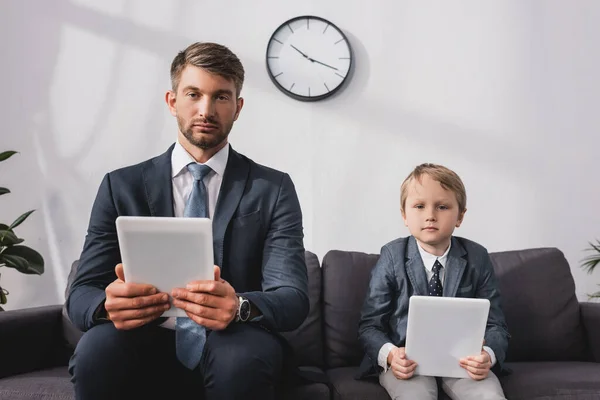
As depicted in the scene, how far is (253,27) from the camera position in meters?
2.90

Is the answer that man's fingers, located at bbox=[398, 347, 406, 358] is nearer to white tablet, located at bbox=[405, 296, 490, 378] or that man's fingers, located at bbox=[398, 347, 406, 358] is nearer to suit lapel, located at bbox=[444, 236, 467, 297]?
white tablet, located at bbox=[405, 296, 490, 378]

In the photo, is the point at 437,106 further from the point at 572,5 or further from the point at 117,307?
the point at 117,307

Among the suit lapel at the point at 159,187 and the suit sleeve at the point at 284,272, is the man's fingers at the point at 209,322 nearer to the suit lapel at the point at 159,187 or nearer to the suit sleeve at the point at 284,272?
the suit sleeve at the point at 284,272

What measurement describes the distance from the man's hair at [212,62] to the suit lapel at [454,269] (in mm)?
859

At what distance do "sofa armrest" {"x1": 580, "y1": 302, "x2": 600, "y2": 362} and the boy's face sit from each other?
664mm

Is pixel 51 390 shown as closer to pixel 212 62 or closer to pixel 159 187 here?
pixel 159 187

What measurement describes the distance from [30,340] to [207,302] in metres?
1.04

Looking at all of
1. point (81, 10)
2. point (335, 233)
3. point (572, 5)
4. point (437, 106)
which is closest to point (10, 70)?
point (81, 10)

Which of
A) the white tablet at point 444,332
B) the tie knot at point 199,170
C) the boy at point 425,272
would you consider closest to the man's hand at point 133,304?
the tie knot at point 199,170

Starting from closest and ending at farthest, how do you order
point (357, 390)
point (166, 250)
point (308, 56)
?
point (166, 250)
point (357, 390)
point (308, 56)

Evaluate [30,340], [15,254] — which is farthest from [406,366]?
[15,254]

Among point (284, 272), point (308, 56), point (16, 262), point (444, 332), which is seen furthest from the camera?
point (308, 56)

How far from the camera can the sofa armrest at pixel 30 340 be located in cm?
192

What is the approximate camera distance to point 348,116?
2879 millimetres
